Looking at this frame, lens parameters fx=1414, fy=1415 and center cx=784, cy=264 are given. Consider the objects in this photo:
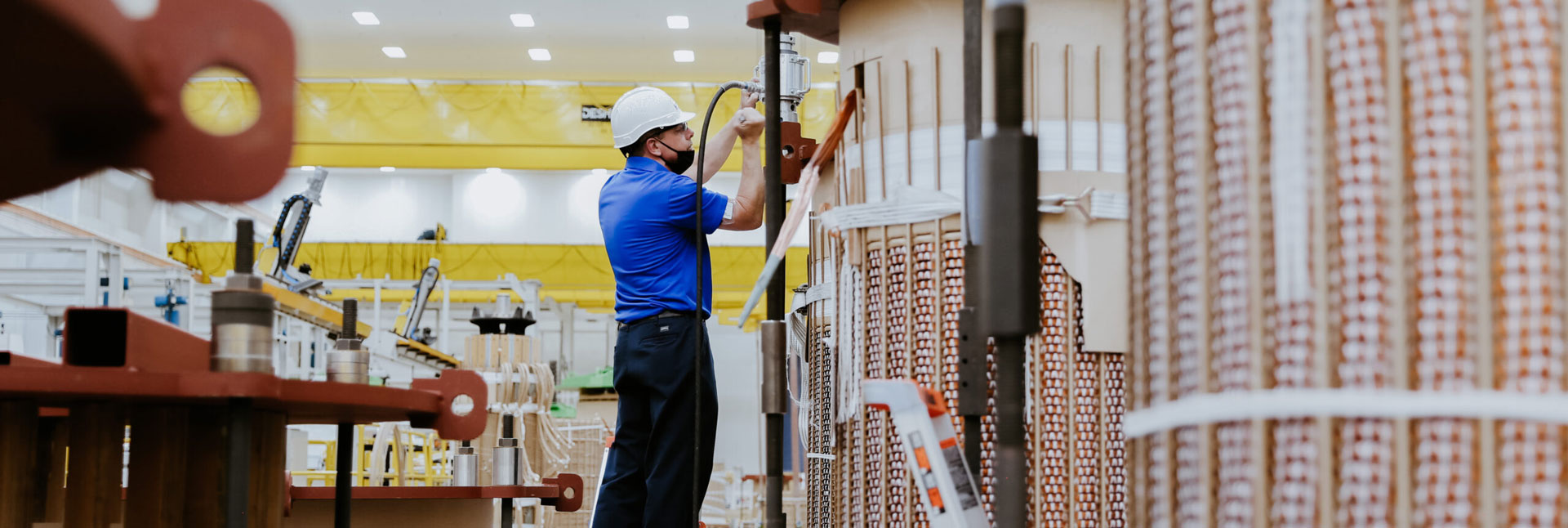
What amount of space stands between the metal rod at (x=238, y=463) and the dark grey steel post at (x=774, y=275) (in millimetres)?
892

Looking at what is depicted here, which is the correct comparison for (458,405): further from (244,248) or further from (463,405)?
(244,248)

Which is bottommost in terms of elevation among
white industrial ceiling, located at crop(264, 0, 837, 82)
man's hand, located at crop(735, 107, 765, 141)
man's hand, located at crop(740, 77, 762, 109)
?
man's hand, located at crop(735, 107, 765, 141)

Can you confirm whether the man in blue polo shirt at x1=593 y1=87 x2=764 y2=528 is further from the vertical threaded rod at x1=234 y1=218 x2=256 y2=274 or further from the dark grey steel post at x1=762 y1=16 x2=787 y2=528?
the vertical threaded rod at x1=234 y1=218 x2=256 y2=274

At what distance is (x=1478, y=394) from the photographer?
1.20 meters

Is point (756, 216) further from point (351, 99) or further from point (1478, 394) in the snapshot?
point (351, 99)

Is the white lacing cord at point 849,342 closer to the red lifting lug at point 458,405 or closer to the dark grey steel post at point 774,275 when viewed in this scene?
the dark grey steel post at point 774,275

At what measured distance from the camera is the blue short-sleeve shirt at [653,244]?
11.9ft

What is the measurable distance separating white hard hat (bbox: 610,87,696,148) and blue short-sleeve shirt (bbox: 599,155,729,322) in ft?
0.51

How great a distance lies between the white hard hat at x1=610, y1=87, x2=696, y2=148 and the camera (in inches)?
150

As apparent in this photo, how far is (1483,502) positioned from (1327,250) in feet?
0.82

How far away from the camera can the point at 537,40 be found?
705 inches

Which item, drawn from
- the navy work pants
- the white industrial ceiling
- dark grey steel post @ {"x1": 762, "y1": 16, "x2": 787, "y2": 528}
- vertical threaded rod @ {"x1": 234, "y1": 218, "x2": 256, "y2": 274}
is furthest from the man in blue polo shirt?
the white industrial ceiling

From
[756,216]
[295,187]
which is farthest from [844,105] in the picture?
[295,187]

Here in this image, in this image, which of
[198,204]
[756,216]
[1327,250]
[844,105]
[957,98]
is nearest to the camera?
[198,204]
